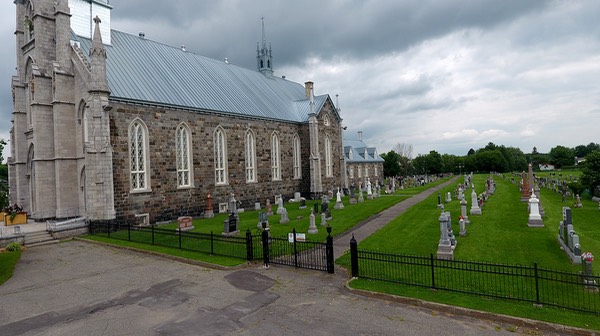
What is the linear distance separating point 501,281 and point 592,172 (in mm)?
21233

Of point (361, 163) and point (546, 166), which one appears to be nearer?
point (361, 163)

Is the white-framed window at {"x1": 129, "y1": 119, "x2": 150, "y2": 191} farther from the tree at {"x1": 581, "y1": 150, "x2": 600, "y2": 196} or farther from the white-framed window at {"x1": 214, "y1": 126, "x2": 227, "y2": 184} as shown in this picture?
the tree at {"x1": 581, "y1": 150, "x2": 600, "y2": 196}

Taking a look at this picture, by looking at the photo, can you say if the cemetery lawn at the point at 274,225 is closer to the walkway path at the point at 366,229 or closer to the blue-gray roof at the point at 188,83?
the walkway path at the point at 366,229

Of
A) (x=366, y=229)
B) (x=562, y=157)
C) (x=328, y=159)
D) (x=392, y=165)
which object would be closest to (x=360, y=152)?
(x=392, y=165)

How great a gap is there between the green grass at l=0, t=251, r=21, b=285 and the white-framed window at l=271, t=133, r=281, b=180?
19.5 metres

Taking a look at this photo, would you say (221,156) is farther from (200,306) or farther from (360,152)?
(360,152)

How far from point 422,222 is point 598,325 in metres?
12.3

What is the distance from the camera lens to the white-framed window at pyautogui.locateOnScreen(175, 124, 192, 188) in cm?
2394

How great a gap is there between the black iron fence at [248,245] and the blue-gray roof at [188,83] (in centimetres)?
878

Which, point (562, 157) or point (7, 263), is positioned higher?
point (562, 157)

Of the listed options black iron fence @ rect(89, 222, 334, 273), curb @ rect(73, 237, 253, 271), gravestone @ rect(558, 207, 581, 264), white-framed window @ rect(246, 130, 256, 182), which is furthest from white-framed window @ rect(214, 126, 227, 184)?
gravestone @ rect(558, 207, 581, 264)

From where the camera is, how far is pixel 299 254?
526 inches

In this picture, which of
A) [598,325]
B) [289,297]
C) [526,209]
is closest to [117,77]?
[289,297]

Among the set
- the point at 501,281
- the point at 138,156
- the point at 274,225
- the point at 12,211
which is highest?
the point at 138,156
